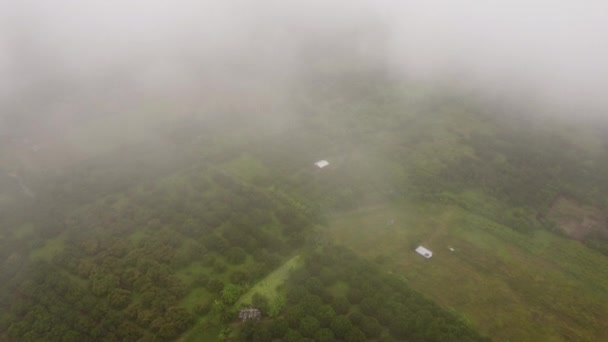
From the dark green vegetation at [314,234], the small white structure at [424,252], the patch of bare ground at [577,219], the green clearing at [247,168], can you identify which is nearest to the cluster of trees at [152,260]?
the dark green vegetation at [314,234]

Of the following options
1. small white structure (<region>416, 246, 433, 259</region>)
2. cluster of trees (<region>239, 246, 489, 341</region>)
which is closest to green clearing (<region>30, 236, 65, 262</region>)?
cluster of trees (<region>239, 246, 489, 341</region>)

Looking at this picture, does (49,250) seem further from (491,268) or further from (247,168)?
(491,268)

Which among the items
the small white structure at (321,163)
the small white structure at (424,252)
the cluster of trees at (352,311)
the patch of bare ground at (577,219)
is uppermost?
the small white structure at (321,163)

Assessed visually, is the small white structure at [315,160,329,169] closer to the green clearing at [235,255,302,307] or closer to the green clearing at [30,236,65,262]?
the green clearing at [235,255,302,307]

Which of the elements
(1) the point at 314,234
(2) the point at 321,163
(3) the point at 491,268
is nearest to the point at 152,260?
(1) the point at 314,234

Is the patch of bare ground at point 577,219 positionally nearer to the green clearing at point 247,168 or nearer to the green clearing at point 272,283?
the green clearing at point 272,283

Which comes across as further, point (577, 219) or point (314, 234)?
point (577, 219)

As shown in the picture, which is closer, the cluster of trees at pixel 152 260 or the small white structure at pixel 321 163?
the cluster of trees at pixel 152 260
